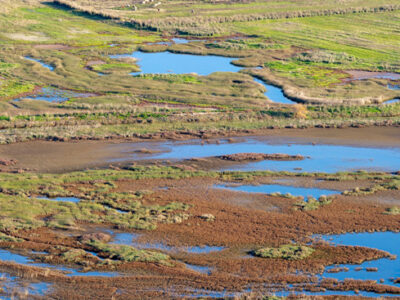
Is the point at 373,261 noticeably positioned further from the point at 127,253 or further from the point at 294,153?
the point at 294,153

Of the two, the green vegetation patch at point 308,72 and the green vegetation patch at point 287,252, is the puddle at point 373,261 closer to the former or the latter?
the green vegetation patch at point 287,252

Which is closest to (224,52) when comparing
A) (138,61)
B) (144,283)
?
(138,61)

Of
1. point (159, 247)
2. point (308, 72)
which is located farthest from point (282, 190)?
point (308, 72)

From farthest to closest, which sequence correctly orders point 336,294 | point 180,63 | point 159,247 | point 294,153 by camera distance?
point 180,63, point 294,153, point 159,247, point 336,294

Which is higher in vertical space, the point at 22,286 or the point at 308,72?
the point at 308,72

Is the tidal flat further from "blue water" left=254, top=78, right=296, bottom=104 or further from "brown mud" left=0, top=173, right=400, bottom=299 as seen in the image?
"blue water" left=254, top=78, right=296, bottom=104

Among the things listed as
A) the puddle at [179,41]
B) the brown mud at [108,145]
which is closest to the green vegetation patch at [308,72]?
the brown mud at [108,145]

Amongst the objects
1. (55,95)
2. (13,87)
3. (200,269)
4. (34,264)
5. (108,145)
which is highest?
(13,87)
